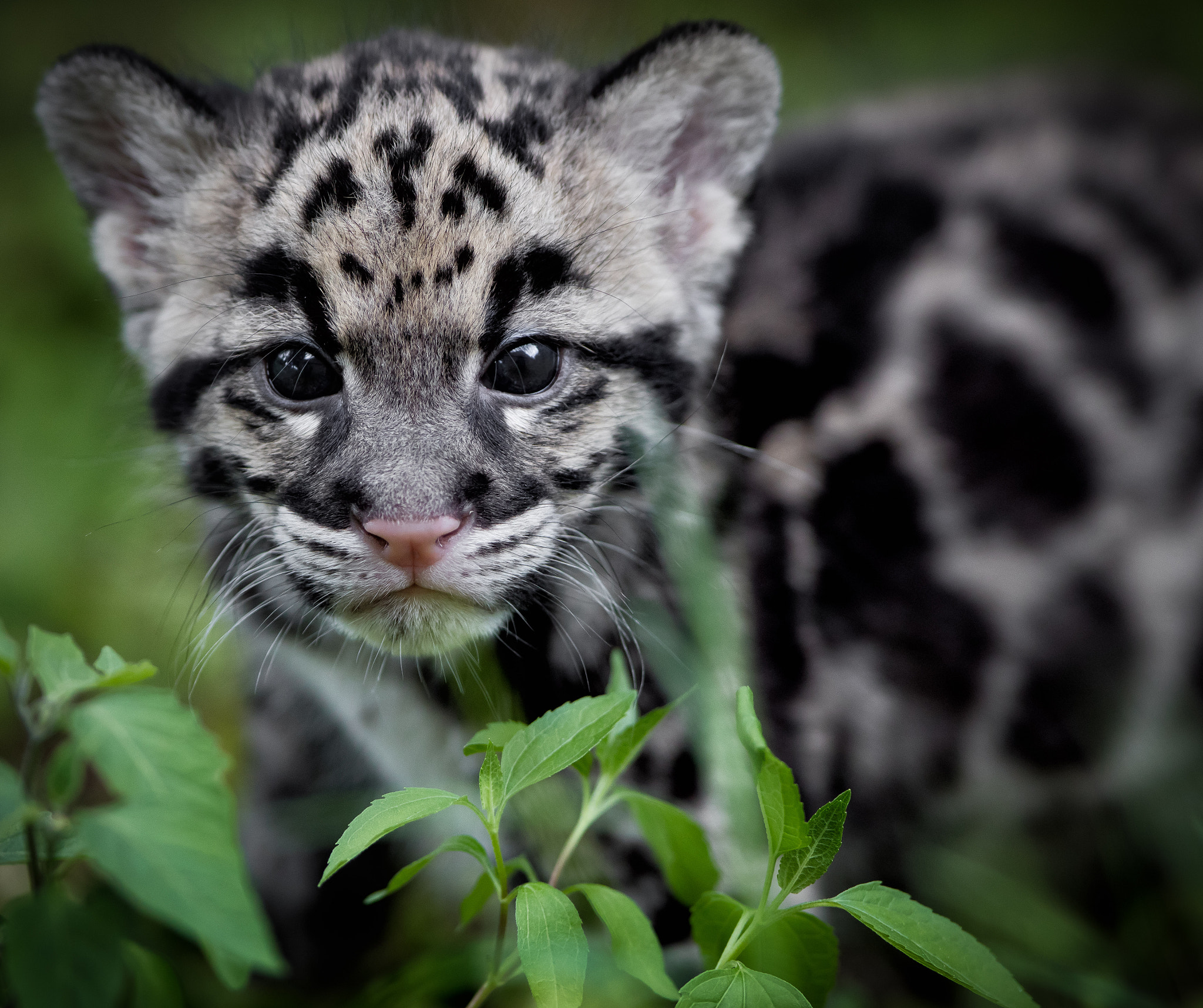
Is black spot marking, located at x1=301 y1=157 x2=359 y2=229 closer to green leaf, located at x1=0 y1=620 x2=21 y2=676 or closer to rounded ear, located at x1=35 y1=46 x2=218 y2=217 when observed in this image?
rounded ear, located at x1=35 y1=46 x2=218 y2=217

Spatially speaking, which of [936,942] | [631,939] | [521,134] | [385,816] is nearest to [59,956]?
[385,816]

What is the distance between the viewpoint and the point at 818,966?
1.54 m

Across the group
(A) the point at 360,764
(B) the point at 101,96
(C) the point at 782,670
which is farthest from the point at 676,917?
(B) the point at 101,96

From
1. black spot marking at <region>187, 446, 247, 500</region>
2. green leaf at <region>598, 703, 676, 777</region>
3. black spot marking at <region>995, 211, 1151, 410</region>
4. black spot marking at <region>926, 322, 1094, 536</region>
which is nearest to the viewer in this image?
green leaf at <region>598, 703, 676, 777</region>

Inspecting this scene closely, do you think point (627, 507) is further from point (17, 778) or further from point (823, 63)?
point (823, 63)

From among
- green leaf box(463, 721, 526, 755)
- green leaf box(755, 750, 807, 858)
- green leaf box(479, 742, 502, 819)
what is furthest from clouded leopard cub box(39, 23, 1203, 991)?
green leaf box(755, 750, 807, 858)

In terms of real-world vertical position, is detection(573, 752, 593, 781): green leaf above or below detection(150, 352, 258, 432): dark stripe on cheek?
below

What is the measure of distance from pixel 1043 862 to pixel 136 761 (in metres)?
3.02

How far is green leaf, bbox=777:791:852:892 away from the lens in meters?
1.50

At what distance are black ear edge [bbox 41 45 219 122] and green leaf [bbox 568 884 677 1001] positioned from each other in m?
1.87

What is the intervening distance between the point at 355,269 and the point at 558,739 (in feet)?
3.50

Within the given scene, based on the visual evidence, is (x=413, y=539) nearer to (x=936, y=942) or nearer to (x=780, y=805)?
(x=780, y=805)

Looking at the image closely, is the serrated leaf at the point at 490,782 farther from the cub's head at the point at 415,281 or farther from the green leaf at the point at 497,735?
the cub's head at the point at 415,281

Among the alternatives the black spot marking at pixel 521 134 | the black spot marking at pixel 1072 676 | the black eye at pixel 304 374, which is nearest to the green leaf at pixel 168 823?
the black eye at pixel 304 374
